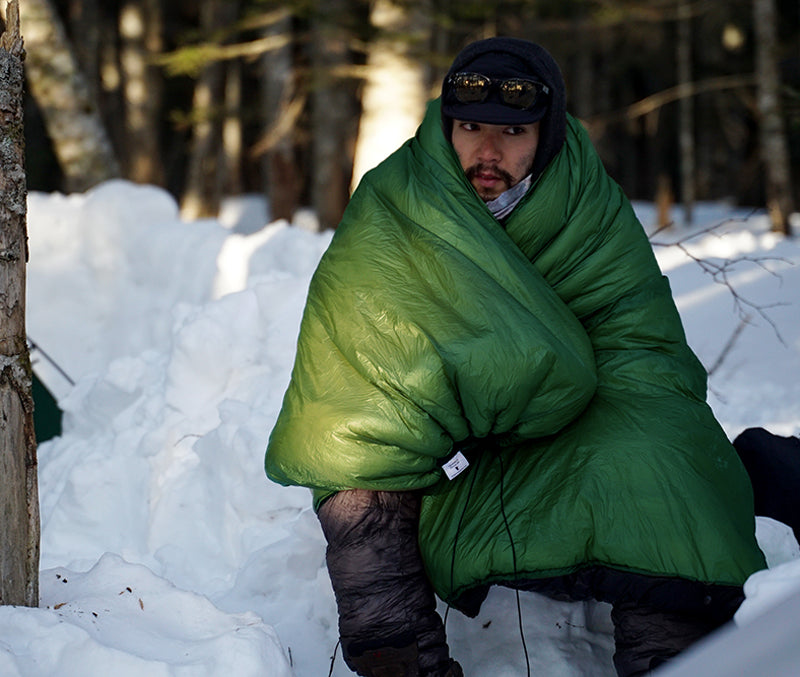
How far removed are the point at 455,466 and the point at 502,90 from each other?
96 centimetres

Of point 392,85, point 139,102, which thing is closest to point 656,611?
point 392,85

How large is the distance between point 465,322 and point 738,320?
2.78 m

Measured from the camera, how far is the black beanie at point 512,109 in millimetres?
2465

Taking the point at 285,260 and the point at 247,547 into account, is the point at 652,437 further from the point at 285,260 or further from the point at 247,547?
the point at 285,260

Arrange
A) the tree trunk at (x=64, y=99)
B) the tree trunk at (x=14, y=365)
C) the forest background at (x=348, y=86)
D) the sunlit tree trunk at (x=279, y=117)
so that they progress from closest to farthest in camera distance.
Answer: the tree trunk at (x=14, y=365), the tree trunk at (x=64, y=99), the forest background at (x=348, y=86), the sunlit tree trunk at (x=279, y=117)

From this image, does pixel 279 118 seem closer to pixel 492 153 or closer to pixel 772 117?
pixel 772 117

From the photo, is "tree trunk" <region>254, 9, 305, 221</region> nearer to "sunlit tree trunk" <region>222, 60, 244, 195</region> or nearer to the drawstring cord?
"sunlit tree trunk" <region>222, 60, 244, 195</region>

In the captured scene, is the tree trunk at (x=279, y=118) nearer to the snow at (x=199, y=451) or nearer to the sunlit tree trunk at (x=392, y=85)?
the sunlit tree trunk at (x=392, y=85)

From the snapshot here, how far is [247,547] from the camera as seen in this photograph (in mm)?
3037

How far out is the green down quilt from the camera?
2.16m

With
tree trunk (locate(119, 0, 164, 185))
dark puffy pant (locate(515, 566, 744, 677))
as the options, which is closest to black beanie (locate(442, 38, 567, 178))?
dark puffy pant (locate(515, 566, 744, 677))

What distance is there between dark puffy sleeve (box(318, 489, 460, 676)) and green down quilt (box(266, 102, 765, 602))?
0.18 feet

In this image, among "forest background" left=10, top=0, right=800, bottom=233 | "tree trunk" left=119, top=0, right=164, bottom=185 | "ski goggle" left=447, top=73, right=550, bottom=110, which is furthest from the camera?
"tree trunk" left=119, top=0, right=164, bottom=185

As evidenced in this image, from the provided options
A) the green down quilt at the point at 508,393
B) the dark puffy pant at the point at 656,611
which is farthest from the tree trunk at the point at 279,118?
the dark puffy pant at the point at 656,611
